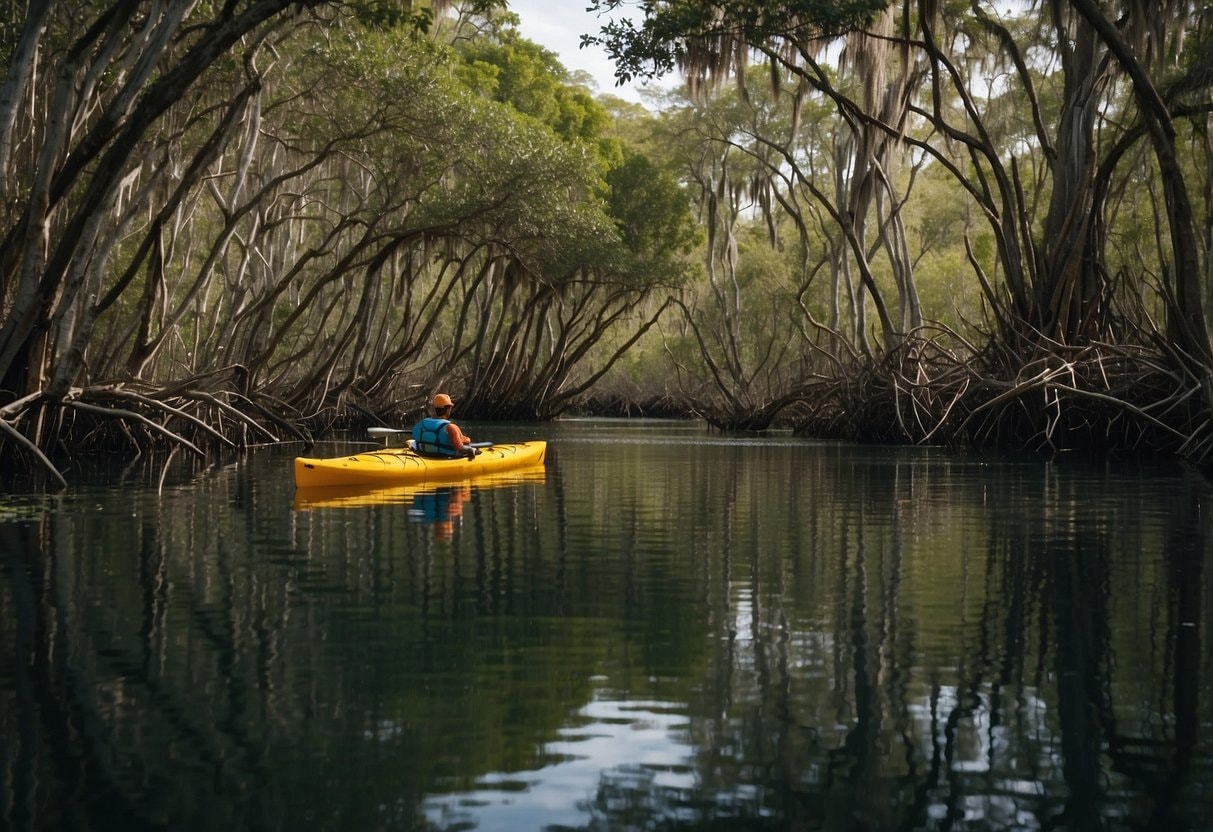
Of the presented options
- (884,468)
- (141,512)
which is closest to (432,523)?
(141,512)

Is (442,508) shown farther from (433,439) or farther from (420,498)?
(433,439)

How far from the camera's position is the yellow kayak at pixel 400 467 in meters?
11.5

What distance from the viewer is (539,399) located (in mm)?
34312

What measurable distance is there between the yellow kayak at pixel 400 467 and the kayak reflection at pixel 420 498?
0.11m

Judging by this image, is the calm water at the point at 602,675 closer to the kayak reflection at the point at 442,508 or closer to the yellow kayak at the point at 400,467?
the kayak reflection at the point at 442,508

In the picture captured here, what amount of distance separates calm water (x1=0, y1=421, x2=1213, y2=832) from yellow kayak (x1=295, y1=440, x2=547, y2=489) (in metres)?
2.39

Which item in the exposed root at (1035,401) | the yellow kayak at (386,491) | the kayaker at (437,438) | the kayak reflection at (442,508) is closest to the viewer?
the kayak reflection at (442,508)

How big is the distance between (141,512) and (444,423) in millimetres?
4388

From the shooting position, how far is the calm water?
3.22 metres

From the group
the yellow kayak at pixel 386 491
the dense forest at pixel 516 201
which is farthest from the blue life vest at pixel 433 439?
the dense forest at pixel 516 201

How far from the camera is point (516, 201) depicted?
2481cm

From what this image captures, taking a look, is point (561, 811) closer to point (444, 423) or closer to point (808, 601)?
point (808, 601)

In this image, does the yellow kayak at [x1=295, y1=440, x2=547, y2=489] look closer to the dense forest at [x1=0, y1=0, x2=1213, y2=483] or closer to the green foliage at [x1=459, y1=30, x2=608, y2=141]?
the dense forest at [x1=0, y1=0, x2=1213, y2=483]

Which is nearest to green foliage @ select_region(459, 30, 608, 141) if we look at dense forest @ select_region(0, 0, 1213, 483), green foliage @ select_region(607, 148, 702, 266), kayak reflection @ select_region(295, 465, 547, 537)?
dense forest @ select_region(0, 0, 1213, 483)
